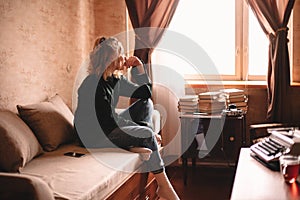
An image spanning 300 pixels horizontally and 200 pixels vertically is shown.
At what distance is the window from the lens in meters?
4.46

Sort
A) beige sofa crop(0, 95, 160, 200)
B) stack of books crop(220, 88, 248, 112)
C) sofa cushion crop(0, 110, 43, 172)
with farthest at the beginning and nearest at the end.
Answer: stack of books crop(220, 88, 248, 112)
sofa cushion crop(0, 110, 43, 172)
beige sofa crop(0, 95, 160, 200)

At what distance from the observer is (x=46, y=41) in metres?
3.78

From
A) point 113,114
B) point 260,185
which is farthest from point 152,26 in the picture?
point 260,185

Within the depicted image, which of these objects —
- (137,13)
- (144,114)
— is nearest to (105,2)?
(137,13)

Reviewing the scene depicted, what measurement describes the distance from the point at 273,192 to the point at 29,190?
109 cm

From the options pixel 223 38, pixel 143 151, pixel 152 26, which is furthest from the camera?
pixel 223 38

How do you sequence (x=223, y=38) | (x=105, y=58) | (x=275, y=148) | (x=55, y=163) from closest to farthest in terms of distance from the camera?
(x=275, y=148), (x=55, y=163), (x=105, y=58), (x=223, y=38)

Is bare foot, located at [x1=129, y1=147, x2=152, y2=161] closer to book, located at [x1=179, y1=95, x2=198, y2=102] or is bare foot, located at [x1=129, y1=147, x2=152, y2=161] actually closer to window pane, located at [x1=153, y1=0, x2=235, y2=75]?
book, located at [x1=179, y1=95, x2=198, y2=102]

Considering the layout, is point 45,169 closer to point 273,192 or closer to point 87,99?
point 87,99

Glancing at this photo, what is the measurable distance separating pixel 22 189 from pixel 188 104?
2.38 m

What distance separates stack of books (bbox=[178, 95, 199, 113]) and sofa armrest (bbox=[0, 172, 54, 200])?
7.47 feet

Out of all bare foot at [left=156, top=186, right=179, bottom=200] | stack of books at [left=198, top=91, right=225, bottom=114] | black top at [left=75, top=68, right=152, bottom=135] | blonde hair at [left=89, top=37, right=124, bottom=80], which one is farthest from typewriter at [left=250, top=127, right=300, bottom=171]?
stack of books at [left=198, top=91, right=225, bottom=114]

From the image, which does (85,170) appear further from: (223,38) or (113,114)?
(223,38)

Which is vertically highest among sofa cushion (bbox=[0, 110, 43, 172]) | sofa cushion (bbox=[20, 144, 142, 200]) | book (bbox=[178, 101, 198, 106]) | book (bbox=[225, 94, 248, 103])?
book (bbox=[225, 94, 248, 103])
